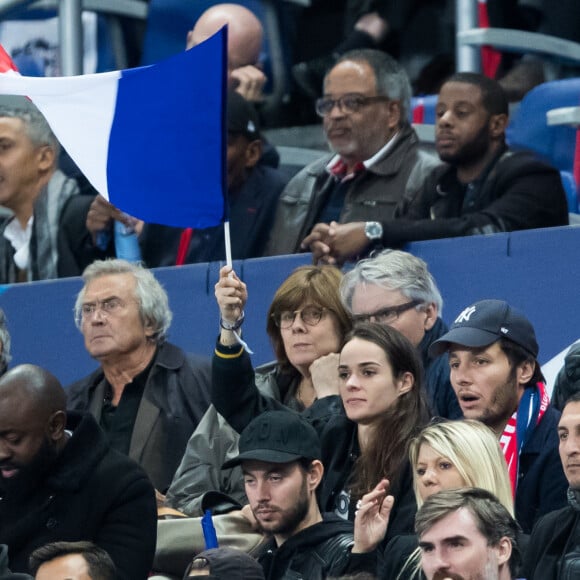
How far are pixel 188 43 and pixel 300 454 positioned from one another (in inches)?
176

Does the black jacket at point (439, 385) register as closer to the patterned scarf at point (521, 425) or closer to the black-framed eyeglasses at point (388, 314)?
the black-framed eyeglasses at point (388, 314)

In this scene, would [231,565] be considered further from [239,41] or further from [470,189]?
[239,41]

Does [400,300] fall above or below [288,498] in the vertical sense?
above

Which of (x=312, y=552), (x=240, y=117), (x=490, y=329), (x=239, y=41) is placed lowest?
(x=312, y=552)

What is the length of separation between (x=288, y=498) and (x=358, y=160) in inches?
107

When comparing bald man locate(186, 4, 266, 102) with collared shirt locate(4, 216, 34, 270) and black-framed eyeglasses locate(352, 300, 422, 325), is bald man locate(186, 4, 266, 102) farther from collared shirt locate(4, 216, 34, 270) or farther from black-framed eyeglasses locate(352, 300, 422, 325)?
black-framed eyeglasses locate(352, 300, 422, 325)

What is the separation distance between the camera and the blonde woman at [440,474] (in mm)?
6605

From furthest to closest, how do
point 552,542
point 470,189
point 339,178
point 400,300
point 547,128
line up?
point 547,128 → point 339,178 → point 470,189 → point 400,300 → point 552,542

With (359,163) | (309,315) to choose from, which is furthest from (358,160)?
(309,315)

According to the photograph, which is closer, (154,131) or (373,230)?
(154,131)

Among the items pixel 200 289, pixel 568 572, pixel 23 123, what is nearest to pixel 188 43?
pixel 23 123

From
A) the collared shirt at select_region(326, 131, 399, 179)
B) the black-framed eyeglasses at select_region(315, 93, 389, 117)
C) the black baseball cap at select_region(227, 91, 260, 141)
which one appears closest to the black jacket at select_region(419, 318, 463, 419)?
the collared shirt at select_region(326, 131, 399, 179)

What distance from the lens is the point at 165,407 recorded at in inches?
341

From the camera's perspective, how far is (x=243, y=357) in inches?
314
